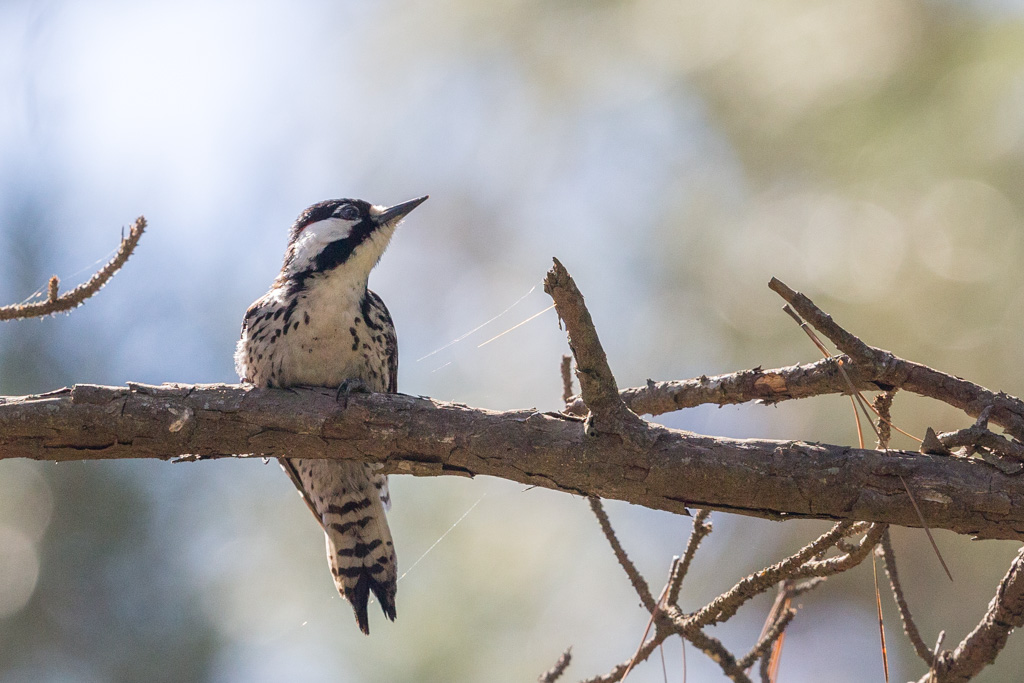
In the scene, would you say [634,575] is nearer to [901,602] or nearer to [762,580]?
[762,580]

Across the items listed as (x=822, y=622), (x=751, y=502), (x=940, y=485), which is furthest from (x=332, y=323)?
(x=822, y=622)

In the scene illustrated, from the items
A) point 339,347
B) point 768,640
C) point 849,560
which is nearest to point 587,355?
point 849,560

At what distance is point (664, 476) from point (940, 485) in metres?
0.59

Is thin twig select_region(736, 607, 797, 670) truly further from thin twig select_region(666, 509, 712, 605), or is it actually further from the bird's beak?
the bird's beak

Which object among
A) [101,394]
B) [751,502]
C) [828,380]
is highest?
[101,394]

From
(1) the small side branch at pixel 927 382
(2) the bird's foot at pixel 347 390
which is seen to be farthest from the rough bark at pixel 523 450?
(1) the small side branch at pixel 927 382

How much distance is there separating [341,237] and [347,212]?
0.18 metres

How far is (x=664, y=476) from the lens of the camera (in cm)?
201

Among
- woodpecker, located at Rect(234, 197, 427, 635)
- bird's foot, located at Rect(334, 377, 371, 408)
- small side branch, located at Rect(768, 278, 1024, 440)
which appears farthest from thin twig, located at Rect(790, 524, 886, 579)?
woodpecker, located at Rect(234, 197, 427, 635)

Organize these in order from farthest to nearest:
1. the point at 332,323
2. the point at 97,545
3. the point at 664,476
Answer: the point at 97,545, the point at 332,323, the point at 664,476

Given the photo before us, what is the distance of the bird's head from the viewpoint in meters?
3.38

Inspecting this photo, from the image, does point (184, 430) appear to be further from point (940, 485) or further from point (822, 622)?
point (822, 622)

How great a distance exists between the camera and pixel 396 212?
359 centimetres

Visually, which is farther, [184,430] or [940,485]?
[184,430]
